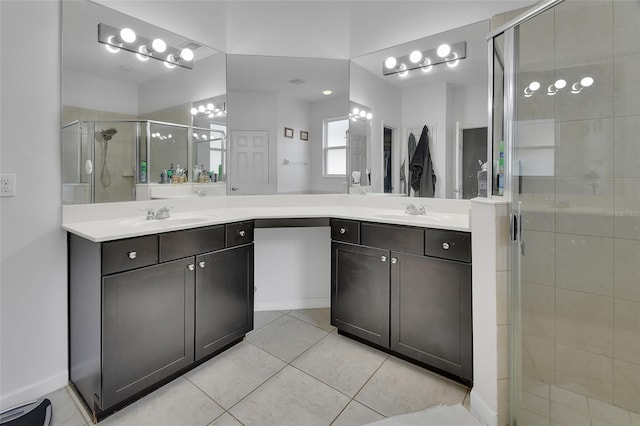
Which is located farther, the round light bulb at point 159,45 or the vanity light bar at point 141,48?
the round light bulb at point 159,45

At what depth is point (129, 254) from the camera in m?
1.51

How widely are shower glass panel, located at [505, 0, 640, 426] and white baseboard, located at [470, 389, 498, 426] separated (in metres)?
0.09

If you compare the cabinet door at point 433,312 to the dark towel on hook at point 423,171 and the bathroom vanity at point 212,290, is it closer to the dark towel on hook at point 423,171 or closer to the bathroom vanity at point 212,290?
the bathroom vanity at point 212,290

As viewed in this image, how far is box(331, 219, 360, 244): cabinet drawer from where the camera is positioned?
6.86 feet

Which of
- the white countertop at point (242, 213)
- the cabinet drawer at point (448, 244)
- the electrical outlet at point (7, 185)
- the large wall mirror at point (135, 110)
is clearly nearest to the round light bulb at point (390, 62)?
the white countertop at point (242, 213)

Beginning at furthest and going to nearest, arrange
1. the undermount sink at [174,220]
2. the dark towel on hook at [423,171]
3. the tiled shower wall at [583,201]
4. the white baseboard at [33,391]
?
1. the dark towel on hook at [423,171]
2. the undermount sink at [174,220]
3. the white baseboard at [33,391]
4. the tiled shower wall at [583,201]

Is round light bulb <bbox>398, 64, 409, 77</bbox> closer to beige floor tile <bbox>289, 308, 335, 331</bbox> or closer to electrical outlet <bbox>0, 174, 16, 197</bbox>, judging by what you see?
beige floor tile <bbox>289, 308, 335, 331</bbox>

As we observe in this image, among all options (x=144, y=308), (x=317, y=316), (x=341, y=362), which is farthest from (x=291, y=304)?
(x=144, y=308)

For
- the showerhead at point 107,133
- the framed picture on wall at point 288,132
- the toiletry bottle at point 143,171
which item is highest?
the framed picture on wall at point 288,132

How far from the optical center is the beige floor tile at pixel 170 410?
1483mm

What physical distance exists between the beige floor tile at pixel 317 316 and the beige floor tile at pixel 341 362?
0.69 ft

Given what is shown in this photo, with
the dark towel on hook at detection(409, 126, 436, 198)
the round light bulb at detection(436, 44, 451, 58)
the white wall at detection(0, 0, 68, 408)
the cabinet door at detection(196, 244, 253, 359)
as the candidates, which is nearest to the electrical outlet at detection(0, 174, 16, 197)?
the white wall at detection(0, 0, 68, 408)

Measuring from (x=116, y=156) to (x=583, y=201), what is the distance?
252 centimetres

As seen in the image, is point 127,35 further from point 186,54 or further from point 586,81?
point 586,81
